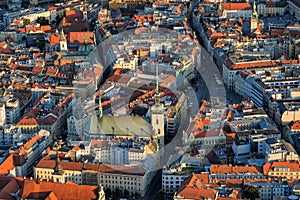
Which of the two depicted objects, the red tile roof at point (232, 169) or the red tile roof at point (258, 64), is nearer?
the red tile roof at point (232, 169)

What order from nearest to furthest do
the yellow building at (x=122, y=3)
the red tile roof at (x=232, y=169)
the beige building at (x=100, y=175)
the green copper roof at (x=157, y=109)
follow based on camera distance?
the red tile roof at (x=232, y=169), the beige building at (x=100, y=175), the green copper roof at (x=157, y=109), the yellow building at (x=122, y=3)

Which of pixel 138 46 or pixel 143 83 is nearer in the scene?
pixel 143 83

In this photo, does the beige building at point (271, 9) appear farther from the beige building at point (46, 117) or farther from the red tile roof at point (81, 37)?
the beige building at point (46, 117)

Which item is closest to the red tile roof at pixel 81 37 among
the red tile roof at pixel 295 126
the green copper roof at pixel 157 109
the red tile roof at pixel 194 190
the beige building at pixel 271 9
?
the beige building at pixel 271 9

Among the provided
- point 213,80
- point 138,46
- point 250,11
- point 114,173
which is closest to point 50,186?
point 114,173

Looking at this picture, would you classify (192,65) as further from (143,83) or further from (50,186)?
(50,186)

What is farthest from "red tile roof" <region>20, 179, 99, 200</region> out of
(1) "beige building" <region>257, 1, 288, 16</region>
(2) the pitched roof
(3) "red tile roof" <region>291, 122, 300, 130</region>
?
(1) "beige building" <region>257, 1, 288, 16</region>

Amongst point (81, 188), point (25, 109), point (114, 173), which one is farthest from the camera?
point (25, 109)

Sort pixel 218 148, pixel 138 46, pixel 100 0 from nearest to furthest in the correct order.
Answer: pixel 218 148 → pixel 138 46 → pixel 100 0

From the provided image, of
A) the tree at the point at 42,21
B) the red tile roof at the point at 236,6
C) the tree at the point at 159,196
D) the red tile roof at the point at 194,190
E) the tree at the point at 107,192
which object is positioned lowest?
the tree at the point at 107,192

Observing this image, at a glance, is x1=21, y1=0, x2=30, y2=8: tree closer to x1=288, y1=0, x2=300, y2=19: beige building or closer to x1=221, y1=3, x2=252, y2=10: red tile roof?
x1=221, y1=3, x2=252, y2=10: red tile roof
